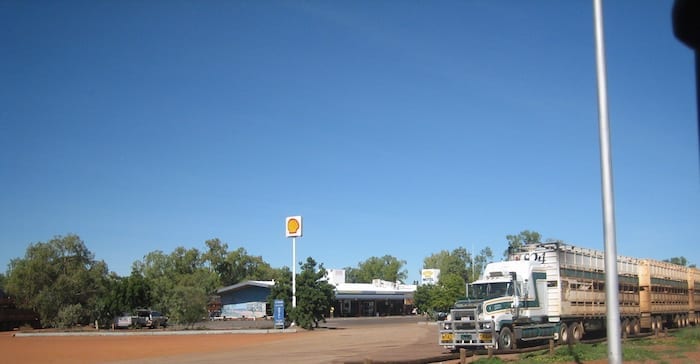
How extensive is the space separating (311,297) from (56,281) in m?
22.8

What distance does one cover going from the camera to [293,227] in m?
52.3

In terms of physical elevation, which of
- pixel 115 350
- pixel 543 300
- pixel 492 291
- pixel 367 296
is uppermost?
pixel 492 291

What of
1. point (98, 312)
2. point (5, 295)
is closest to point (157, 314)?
point (98, 312)

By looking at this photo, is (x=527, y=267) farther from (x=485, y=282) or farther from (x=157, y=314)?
(x=157, y=314)

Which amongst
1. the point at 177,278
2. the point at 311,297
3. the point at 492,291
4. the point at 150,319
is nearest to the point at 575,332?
the point at 492,291

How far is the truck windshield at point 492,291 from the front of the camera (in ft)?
91.1

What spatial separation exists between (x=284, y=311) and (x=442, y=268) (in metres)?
79.1

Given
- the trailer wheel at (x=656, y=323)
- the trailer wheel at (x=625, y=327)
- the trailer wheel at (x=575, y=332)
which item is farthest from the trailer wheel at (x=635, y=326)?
the trailer wheel at (x=575, y=332)

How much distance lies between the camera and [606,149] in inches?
515

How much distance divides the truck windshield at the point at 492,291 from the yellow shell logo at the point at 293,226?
25.5m

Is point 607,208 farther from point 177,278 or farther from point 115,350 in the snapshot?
point 177,278

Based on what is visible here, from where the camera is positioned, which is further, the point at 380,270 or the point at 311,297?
the point at 380,270

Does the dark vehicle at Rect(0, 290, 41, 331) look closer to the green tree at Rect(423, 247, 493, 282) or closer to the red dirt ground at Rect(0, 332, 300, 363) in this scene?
the red dirt ground at Rect(0, 332, 300, 363)

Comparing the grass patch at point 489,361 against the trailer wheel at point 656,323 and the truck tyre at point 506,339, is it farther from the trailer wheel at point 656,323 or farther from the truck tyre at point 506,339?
the trailer wheel at point 656,323
